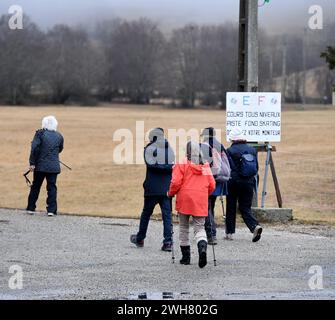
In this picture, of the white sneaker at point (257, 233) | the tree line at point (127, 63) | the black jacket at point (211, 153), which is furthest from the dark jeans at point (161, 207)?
the tree line at point (127, 63)

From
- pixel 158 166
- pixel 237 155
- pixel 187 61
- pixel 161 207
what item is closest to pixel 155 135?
pixel 158 166

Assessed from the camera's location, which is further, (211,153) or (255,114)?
(255,114)

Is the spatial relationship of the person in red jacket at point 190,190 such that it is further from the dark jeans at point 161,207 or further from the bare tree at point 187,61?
the bare tree at point 187,61

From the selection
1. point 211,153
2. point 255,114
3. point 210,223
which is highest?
point 255,114

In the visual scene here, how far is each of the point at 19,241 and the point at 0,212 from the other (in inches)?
156

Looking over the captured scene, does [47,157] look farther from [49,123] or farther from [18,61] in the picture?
[18,61]

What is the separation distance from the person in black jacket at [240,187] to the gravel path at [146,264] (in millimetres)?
274

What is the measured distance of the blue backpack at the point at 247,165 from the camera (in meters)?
13.5

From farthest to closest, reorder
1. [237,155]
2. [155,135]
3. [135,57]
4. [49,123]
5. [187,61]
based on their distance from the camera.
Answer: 1. [187,61]
2. [135,57]
3. [49,123]
4. [237,155]
5. [155,135]

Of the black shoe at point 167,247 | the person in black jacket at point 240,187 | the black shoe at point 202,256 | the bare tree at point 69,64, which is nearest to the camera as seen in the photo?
the black shoe at point 202,256

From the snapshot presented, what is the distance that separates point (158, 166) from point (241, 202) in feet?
6.16

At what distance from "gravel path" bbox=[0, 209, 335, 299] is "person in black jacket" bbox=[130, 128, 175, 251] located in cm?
33

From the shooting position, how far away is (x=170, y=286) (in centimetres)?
997

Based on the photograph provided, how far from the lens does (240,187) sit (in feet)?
45.0
